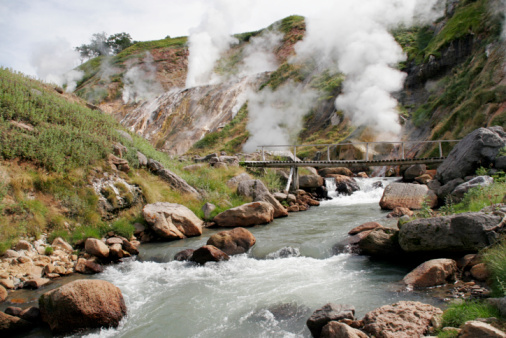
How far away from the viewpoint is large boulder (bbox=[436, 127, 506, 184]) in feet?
36.9

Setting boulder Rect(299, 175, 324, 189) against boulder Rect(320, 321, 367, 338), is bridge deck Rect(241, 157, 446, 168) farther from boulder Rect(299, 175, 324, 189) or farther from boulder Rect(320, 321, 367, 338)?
boulder Rect(320, 321, 367, 338)

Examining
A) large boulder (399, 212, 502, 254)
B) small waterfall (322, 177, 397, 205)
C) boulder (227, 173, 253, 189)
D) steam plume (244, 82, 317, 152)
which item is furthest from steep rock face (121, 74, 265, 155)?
large boulder (399, 212, 502, 254)

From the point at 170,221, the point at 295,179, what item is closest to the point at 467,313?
the point at 170,221

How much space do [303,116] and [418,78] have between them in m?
10.0

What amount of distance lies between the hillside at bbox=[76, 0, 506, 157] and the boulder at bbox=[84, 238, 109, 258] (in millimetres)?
16376

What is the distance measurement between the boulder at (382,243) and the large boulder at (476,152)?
6.10 m

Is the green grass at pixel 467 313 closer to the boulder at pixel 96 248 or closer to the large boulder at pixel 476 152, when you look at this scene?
the boulder at pixel 96 248

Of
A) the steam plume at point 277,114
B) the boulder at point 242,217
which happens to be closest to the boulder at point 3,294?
the boulder at point 242,217

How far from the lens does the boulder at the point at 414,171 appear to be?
17609 millimetres

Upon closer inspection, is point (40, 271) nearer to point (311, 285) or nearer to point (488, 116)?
point (311, 285)

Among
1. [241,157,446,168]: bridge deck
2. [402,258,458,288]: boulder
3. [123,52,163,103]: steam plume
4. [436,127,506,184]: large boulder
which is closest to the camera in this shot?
[402,258,458,288]: boulder

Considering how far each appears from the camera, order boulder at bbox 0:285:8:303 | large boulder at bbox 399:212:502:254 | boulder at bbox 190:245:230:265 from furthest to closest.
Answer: boulder at bbox 190:245:230:265, boulder at bbox 0:285:8:303, large boulder at bbox 399:212:502:254

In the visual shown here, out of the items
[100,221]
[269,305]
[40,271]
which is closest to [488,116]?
[269,305]

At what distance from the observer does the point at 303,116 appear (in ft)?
106
